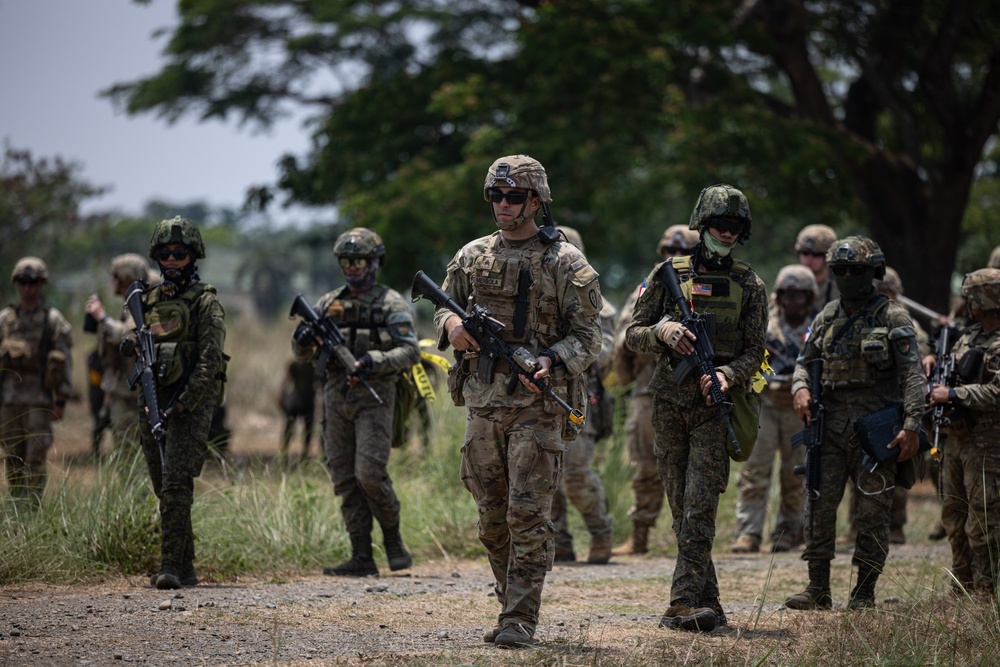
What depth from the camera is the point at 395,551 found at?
8.86m

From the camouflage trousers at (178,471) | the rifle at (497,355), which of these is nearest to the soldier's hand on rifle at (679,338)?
the rifle at (497,355)

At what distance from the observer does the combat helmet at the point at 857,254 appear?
7363mm

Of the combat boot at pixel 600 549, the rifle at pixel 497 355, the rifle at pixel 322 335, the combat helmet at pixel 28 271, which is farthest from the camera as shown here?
the combat helmet at pixel 28 271

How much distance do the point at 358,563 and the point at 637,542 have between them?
257cm

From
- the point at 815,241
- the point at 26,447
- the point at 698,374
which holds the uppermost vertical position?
the point at 815,241

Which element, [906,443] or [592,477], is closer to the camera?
[906,443]

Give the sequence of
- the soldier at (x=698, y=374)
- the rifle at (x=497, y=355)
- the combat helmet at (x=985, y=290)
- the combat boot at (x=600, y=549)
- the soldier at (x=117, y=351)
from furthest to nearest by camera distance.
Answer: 1. the soldier at (x=117, y=351)
2. the combat boot at (x=600, y=549)
3. the combat helmet at (x=985, y=290)
4. the soldier at (x=698, y=374)
5. the rifle at (x=497, y=355)

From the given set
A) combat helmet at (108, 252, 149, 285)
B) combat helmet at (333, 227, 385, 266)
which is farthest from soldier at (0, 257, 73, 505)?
combat helmet at (333, 227, 385, 266)

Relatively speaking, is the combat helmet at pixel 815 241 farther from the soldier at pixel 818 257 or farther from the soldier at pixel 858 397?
the soldier at pixel 858 397

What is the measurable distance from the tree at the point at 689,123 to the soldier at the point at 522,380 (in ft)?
31.6

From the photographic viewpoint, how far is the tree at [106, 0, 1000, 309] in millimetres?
16094

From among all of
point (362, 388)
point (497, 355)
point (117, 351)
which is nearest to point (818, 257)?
point (362, 388)

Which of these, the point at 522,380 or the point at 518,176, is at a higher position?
the point at 518,176

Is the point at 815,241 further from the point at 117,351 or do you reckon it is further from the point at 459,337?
the point at 117,351
